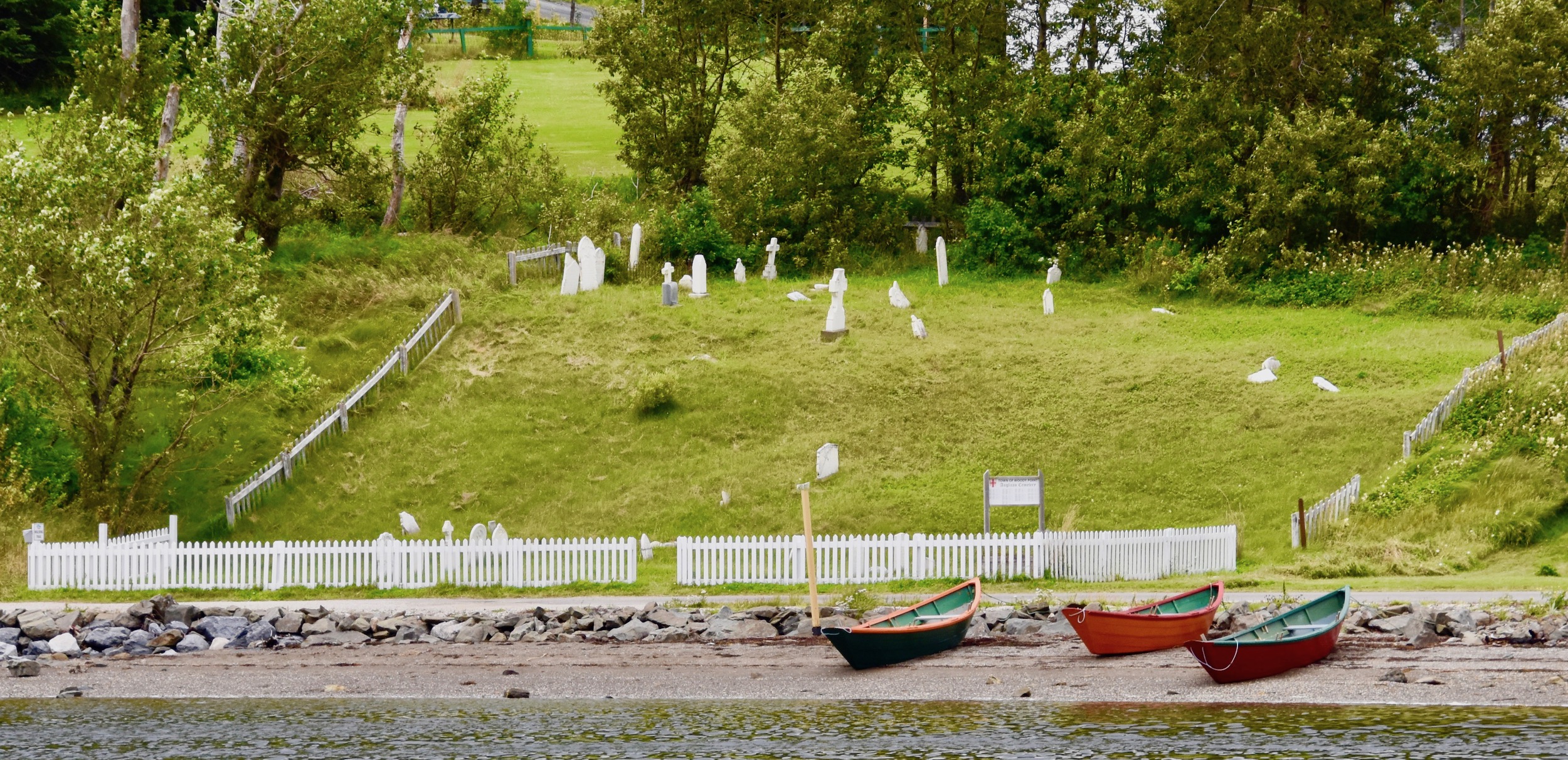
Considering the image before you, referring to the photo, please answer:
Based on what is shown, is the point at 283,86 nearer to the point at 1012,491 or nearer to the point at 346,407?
the point at 346,407

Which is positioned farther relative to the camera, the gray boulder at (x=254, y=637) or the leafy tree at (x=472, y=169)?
the leafy tree at (x=472, y=169)

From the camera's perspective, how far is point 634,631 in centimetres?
2241

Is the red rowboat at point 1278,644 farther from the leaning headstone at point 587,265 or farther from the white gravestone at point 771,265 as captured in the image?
the white gravestone at point 771,265

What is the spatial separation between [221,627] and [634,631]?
664 centimetres

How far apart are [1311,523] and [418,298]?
2425 centimetres

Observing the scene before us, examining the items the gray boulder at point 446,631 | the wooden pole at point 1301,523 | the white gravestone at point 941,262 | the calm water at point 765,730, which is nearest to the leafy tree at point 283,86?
the white gravestone at point 941,262

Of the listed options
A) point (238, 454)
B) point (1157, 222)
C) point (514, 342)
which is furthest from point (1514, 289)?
point (238, 454)

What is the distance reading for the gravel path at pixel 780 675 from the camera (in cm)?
1881

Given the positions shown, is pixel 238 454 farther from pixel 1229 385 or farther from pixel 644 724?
pixel 1229 385

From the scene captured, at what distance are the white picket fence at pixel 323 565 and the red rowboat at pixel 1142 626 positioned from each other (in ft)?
28.0

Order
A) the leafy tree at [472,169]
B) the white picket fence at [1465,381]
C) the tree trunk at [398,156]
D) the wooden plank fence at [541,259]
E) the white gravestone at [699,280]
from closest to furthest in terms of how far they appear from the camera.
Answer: the white picket fence at [1465,381] → the white gravestone at [699,280] → the wooden plank fence at [541,259] → the tree trunk at [398,156] → the leafy tree at [472,169]

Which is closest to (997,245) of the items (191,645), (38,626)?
(191,645)

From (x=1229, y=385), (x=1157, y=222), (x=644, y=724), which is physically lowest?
(x=644, y=724)

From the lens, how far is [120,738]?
17391 mm
